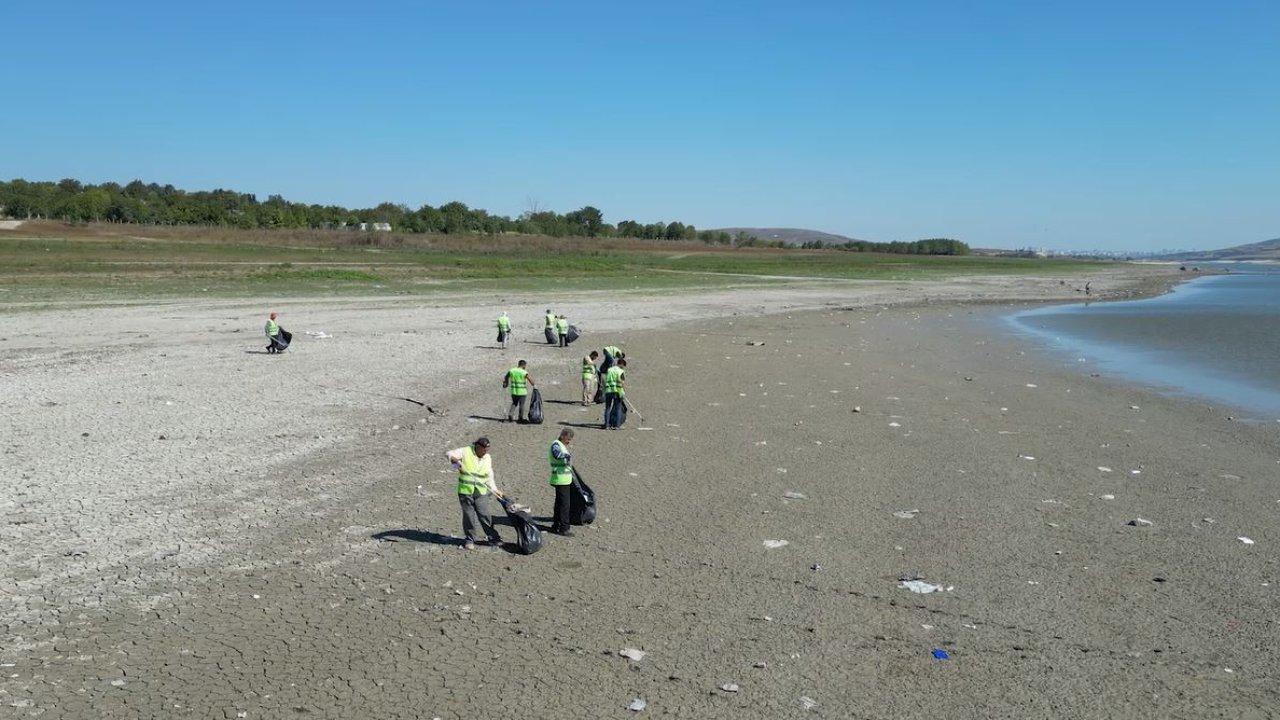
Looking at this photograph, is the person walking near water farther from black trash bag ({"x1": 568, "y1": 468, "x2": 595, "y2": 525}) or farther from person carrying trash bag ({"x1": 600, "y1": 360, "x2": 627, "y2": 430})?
black trash bag ({"x1": 568, "y1": 468, "x2": 595, "y2": 525})

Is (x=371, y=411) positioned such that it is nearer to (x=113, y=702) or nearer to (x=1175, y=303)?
(x=113, y=702)

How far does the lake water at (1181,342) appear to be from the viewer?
23797 millimetres

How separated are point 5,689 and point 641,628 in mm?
4913

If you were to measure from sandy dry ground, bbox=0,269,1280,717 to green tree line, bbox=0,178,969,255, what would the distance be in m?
110

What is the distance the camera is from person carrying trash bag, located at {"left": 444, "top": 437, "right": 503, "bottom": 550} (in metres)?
10.2

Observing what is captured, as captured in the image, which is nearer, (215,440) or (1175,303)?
(215,440)

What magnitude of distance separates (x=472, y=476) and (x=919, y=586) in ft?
15.6

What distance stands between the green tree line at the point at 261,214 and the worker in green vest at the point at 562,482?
116 metres

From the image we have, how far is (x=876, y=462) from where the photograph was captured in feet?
47.6

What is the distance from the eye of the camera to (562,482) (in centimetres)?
1063

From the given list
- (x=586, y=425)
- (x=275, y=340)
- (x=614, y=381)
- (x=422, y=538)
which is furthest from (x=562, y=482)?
(x=275, y=340)

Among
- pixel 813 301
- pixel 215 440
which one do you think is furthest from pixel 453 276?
pixel 215 440

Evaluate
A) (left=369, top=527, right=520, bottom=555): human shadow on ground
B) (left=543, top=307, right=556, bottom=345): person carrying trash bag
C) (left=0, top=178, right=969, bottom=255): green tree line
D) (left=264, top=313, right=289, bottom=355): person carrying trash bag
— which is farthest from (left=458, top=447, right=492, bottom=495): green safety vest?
(left=0, top=178, right=969, bottom=255): green tree line

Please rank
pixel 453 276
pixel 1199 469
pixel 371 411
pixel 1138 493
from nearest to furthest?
1. pixel 1138 493
2. pixel 1199 469
3. pixel 371 411
4. pixel 453 276
